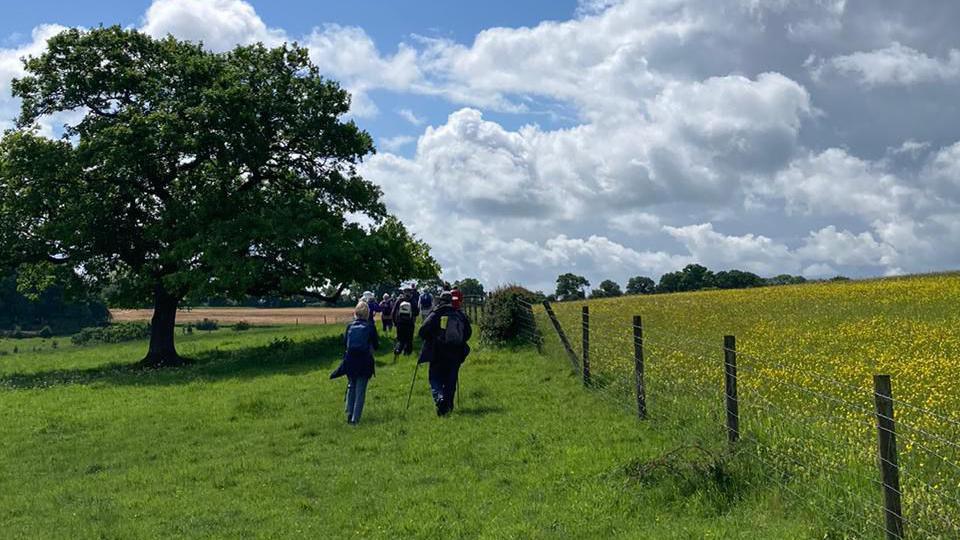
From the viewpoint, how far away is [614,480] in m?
9.87

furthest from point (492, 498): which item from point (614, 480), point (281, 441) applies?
point (281, 441)

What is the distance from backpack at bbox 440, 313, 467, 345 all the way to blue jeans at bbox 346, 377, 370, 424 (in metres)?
1.64

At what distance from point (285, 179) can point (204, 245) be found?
6.71 metres

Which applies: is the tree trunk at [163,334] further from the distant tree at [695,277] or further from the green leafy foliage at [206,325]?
the distant tree at [695,277]

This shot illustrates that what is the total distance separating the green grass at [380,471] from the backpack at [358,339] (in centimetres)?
138

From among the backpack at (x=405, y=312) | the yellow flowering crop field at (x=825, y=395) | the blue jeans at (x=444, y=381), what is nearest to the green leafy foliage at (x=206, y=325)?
the backpack at (x=405, y=312)

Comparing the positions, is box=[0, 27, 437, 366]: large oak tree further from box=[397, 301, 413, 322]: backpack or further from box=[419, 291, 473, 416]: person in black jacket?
box=[419, 291, 473, 416]: person in black jacket

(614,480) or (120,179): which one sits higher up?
(120,179)

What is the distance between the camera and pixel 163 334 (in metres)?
35.2

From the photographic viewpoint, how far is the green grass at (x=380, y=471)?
886 cm

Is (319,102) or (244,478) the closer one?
(244,478)

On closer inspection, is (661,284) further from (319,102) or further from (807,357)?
(807,357)

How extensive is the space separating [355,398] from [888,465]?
10.5 m

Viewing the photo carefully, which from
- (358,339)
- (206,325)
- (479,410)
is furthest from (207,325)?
(479,410)
